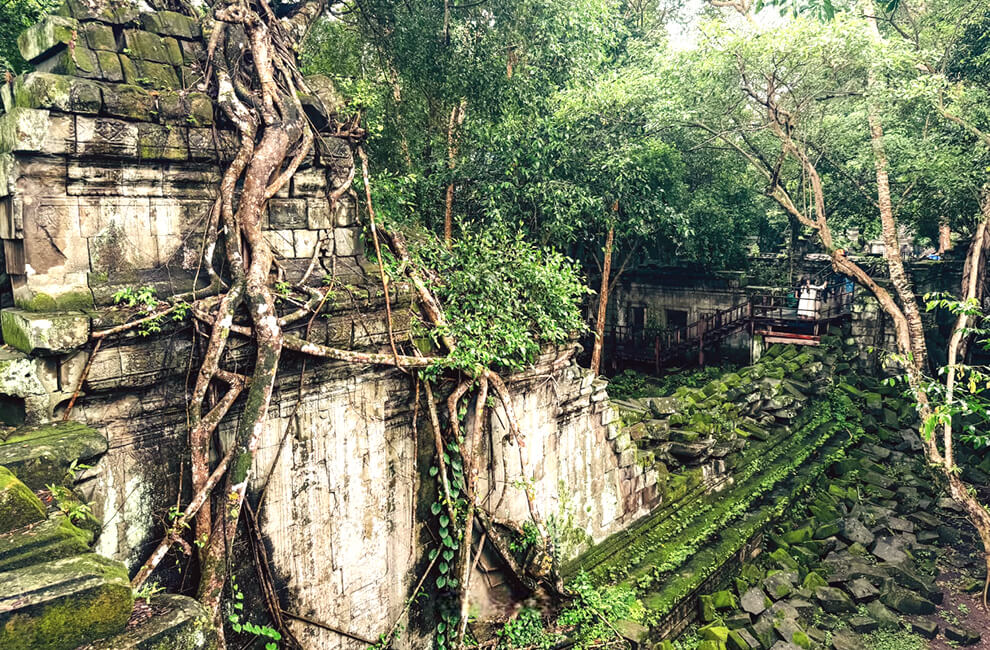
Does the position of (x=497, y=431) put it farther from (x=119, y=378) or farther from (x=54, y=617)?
(x=54, y=617)

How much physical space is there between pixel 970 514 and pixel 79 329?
1207 cm

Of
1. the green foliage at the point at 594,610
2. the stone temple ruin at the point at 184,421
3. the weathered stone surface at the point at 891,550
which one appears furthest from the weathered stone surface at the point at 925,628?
the green foliage at the point at 594,610

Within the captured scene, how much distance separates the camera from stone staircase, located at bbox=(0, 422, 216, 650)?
2738 millimetres

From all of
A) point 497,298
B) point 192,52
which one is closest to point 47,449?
point 192,52

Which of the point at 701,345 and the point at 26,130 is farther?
the point at 701,345

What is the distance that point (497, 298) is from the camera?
731 centimetres

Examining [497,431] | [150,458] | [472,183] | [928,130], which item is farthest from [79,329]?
[928,130]

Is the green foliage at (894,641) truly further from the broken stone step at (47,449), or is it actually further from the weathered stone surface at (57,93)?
the weathered stone surface at (57,93)

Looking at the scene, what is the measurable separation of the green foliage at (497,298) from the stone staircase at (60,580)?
3.16m

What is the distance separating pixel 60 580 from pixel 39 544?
1.43 feet

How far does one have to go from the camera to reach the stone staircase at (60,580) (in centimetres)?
274

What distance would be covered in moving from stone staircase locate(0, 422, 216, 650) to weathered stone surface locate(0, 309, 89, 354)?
23.1 inches

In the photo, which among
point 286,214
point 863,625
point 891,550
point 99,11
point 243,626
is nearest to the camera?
point 99,11

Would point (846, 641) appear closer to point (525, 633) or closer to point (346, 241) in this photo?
point (525, 633)
